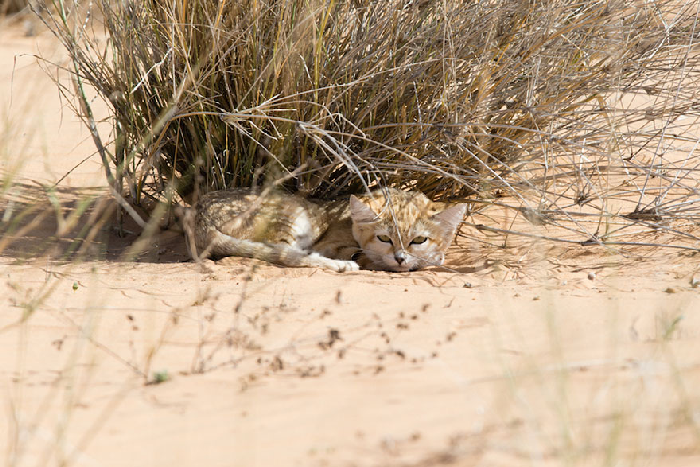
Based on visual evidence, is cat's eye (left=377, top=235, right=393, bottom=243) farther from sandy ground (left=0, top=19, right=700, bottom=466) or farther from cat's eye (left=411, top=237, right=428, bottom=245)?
sandy ground (left=0, top=19, right=700, bottom=466)

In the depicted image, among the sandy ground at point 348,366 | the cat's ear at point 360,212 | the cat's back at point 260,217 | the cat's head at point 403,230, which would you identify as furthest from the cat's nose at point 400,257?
the cat's back at point 260,217

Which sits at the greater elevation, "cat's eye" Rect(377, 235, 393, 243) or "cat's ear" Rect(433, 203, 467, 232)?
"cat's ear" Rect(433, 203, 467, 232)

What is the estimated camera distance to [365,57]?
13.4 ft

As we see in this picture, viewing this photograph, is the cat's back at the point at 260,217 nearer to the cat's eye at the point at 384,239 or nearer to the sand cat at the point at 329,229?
the sand cat at the point at 329,229

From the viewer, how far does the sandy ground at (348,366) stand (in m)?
1.97

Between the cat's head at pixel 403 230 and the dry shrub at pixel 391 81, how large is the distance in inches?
10.2

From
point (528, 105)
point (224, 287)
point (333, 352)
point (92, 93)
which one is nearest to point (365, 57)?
point (528, 105)

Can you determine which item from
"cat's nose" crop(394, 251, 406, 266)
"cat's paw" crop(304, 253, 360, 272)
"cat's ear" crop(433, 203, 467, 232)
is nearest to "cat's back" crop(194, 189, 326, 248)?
"cat's paw" crop(304, 253, 360, 272)

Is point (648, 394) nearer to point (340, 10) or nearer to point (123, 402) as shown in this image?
point (123, 402)

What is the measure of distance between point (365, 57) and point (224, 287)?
1.65 m

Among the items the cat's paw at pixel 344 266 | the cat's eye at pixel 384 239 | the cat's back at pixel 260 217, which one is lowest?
the cat's paw at pixel 344 266

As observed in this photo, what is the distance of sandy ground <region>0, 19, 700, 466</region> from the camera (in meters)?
1.97

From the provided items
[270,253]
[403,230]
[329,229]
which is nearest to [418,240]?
[403,230]

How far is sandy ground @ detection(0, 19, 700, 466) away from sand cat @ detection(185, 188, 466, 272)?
0.24 meters
